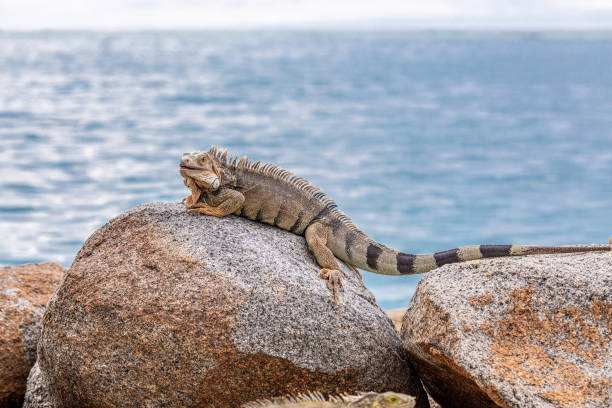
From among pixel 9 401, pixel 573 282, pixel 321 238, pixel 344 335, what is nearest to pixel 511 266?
pixel 573 282

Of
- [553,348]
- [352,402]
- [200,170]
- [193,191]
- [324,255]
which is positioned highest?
[200,170]

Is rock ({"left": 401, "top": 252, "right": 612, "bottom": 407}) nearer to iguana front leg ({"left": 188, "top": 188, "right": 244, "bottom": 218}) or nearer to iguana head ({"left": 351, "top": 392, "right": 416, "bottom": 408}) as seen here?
iguana head ({"left": 351, "top": 392, "right": 416, "bottom": 408})

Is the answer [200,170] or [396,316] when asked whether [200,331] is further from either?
[396,316]

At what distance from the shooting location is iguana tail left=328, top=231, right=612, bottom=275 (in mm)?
5500

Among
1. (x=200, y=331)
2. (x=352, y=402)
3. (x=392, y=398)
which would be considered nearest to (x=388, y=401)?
(x=392, y=398)

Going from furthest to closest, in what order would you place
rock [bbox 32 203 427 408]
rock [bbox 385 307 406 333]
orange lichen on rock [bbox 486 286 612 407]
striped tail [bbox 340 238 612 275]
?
rock [bbox 385 307 406 333] → striped tail [bbox 340 238 612 275] → rock [bbox 32 203 427 408] → orange lichen on rock [bbox 486 286 612 407]

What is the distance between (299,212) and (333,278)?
0.91 m

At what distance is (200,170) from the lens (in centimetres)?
566

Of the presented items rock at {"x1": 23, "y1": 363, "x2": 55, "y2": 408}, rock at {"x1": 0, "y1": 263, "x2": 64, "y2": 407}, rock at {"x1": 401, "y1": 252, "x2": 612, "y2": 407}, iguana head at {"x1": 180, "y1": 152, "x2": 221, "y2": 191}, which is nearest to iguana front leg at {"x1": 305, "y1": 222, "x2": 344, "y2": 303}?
rock at {"x1": 401, "y1": 252, "x2": 612, "y2": 407}

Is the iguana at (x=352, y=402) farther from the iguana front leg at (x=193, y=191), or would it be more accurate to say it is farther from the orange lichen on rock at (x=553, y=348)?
the iguana front leg at (x=193, y=191)

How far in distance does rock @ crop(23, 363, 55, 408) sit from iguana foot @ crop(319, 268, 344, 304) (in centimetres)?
241

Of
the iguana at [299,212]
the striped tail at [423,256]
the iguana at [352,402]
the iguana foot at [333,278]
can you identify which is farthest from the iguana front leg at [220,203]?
the iguana at [352,402]

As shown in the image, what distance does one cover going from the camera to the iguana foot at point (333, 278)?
5.23 metres

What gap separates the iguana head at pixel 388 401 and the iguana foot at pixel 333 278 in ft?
3.61
